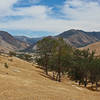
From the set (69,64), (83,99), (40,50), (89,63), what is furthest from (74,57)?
(83,99)

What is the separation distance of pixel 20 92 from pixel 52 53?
1458 inches

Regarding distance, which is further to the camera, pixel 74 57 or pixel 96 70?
pixel 74 57

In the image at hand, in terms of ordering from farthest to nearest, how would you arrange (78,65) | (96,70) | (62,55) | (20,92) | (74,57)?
(74,57) → (78,65) → (96,70) → (62,55) → (20,92)

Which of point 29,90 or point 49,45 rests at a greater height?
point 49,45

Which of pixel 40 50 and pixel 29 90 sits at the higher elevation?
pixel 40 50

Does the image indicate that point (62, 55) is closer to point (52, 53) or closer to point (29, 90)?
point (52, 53)

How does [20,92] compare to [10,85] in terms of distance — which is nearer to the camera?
[20,92]

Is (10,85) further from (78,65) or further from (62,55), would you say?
(78,65)

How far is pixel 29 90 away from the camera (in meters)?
25.5

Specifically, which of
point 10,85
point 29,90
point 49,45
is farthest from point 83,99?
point 49,45

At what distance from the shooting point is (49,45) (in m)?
61.2

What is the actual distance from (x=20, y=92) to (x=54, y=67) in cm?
4302

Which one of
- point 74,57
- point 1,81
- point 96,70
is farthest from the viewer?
point 74,57

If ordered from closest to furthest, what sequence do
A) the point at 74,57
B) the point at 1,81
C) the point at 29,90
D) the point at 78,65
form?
the point at 29,90, the point at 1,81, the point at 78,65, the point at 74,57
